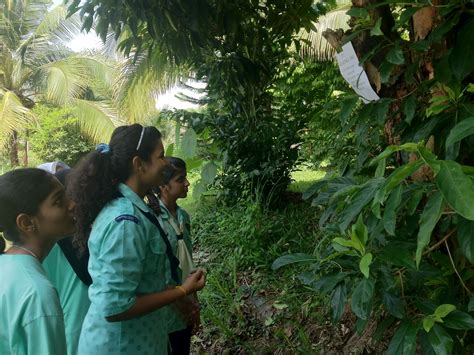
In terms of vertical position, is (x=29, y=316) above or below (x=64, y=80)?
below

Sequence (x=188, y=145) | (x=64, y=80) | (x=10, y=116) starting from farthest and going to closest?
(x=64, y=80)
(x=10, y=116)
(x=188, y=145)

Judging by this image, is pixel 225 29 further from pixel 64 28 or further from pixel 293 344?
pixel 64 28

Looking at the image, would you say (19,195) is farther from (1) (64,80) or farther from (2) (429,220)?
(1) (64,80)

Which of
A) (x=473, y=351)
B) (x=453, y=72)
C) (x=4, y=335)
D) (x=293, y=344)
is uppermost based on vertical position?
(x=453, y=72)

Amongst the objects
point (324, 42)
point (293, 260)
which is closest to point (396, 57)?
point (293, 260)

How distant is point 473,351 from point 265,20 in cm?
274

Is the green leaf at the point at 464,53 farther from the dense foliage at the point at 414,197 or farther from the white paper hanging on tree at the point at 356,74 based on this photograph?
the white paper hanging on tree at the point at 356,74

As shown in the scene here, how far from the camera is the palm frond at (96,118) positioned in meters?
11.4

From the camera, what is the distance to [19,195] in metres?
1.29

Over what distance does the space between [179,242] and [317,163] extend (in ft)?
10.9

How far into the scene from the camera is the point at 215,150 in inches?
186

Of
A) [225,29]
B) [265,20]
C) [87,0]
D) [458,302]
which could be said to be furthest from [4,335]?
[265,20]

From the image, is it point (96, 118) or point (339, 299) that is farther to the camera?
point (96, 118)

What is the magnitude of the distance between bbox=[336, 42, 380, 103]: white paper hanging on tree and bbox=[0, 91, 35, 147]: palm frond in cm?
997
